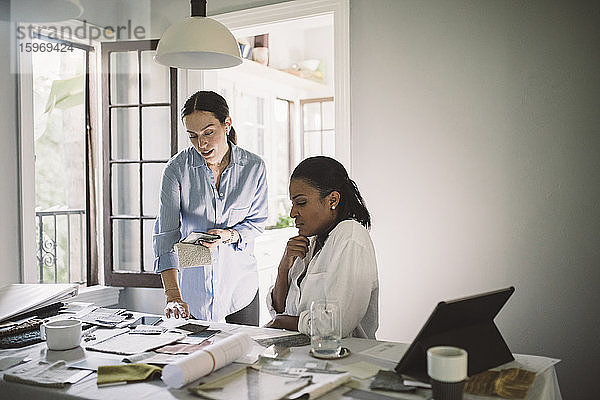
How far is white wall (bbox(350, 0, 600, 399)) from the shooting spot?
2.70 m

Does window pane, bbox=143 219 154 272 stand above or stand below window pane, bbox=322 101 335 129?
below

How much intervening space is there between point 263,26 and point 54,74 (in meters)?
2.08

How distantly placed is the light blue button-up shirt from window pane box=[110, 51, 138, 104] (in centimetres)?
144

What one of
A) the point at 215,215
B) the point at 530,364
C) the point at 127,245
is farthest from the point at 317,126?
the point at 530,364

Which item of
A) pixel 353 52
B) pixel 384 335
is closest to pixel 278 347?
pixel 384 335

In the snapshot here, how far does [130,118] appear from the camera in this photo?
3980 mm

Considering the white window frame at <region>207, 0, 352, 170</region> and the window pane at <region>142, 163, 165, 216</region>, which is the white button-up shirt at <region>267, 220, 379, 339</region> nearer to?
the white window frame at <region>207, 0, 352, 170</region>

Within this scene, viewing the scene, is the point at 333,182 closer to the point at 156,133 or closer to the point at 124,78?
the point at 156,133

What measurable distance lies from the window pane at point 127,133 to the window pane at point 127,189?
0.08 meters

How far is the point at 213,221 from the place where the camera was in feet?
8.84

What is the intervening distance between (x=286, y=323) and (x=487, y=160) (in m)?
1.43

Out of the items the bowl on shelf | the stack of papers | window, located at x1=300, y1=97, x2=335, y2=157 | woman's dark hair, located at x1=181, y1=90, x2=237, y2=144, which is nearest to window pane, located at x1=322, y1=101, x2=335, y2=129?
window, located at x1=300, y1=97, x2=335, y2=157

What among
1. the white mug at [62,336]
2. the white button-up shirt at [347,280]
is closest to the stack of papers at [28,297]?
the white mug at [62,336]

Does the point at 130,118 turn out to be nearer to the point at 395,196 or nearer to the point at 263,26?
the point at 263,26
